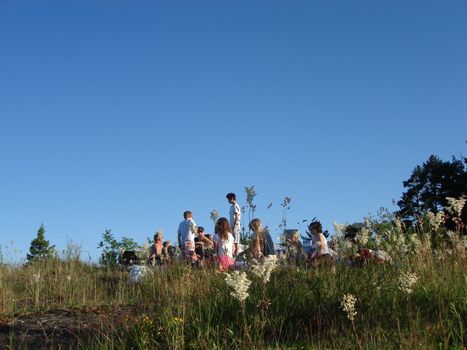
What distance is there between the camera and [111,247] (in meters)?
18.5

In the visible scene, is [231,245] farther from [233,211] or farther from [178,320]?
[178,320]

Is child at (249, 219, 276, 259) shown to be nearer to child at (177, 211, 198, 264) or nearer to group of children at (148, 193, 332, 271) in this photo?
group of children at (148, 193, 332, 271)

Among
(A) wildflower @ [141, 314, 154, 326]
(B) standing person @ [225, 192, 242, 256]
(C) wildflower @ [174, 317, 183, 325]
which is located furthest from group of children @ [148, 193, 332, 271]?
(A) wildflower @ [141, 314, 154, 326]

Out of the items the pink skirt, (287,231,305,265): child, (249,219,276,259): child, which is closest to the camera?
(249,219,276,259): child

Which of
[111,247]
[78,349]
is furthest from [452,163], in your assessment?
[78,349]

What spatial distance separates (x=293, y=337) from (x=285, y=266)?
190 centimetres

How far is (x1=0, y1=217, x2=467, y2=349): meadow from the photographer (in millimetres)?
5070

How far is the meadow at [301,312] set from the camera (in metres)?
5.07

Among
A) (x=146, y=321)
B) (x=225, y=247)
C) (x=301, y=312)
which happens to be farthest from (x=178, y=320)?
(x=225, y=247)

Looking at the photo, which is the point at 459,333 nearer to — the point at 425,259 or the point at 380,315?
the point at 380,315

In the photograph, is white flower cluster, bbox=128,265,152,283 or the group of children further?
white flower cluster, bbox=128,265,152,283

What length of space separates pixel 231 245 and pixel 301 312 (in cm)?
478

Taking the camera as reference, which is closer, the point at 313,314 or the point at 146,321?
the point at 146,321

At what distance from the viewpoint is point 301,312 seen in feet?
20.5
